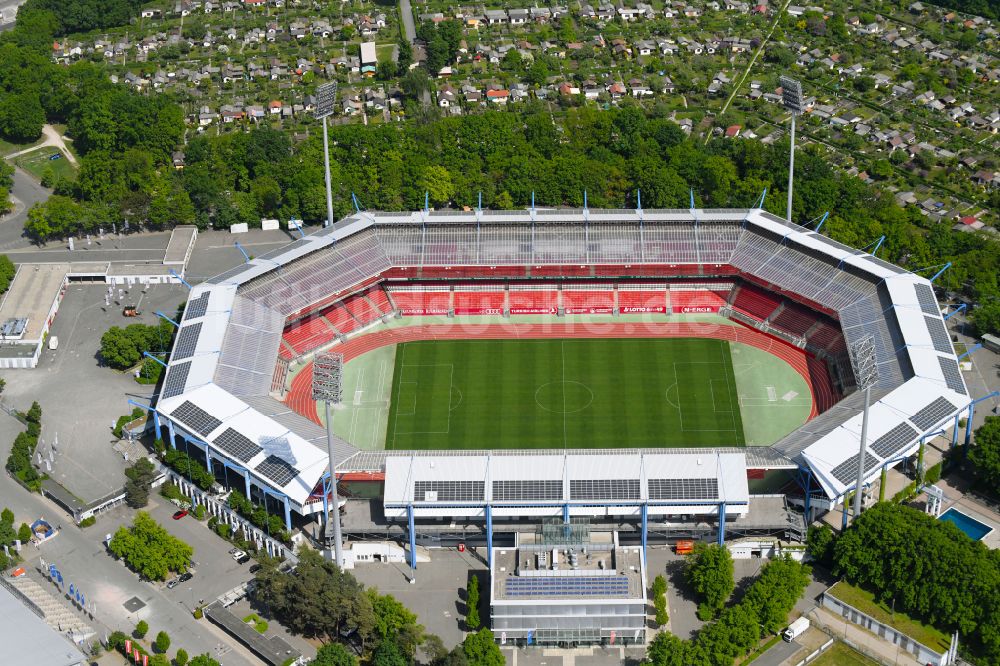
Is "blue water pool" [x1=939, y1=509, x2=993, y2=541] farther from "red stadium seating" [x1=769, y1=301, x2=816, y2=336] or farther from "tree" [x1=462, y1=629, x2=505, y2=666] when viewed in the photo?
"tree" [x1=462, y1=629, x2=505, y2=666]

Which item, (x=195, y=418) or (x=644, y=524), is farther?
(x=195, y=418)

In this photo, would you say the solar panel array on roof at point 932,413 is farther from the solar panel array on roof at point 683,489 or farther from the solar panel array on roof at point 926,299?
the solar panel array on roof at point 683,489

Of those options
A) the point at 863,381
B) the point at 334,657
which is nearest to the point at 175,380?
the point at 334,657

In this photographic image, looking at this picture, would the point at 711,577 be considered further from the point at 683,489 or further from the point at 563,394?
the point at 563,394

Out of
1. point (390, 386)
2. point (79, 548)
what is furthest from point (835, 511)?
point (79, 548)

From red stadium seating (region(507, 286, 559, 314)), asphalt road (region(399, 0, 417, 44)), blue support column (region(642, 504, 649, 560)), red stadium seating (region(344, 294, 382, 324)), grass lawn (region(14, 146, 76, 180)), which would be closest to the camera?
blue support column (region(642, 504, 649, 560))

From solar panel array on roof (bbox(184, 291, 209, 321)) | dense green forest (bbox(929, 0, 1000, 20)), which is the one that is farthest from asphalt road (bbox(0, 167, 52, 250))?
dense green forest (bbox(929, 0, 1000, 20))

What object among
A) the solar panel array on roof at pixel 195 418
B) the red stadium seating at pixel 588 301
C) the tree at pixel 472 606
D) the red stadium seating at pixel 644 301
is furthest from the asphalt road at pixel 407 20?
the tree at pixel 472 606

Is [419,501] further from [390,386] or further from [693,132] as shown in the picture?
[693,132]
